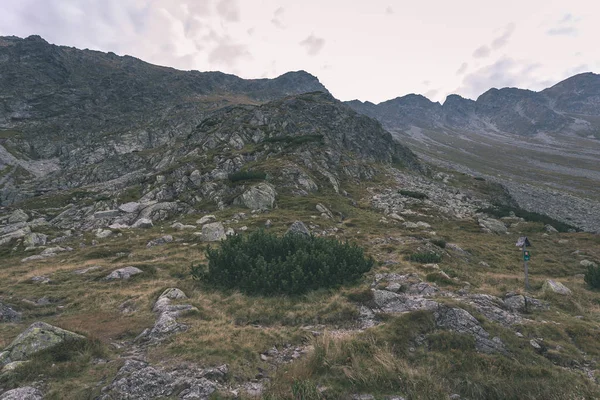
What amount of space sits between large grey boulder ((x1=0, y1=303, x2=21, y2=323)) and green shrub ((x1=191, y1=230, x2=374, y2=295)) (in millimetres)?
8458

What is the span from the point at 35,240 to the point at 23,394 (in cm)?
3616

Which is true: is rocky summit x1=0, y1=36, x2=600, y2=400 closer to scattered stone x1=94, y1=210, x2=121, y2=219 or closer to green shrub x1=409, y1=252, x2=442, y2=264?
green shrub x1=409, y1=252, x2=442, y2=264

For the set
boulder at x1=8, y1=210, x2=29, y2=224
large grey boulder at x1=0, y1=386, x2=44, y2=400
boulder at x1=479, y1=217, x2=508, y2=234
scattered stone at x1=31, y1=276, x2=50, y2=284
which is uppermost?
boulder at x1=8, y1=210, x2=29, y2=224

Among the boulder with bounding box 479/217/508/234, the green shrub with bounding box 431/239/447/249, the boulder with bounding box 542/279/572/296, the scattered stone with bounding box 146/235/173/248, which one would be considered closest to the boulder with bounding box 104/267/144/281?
the scattered stone with bounding box 146/235/173/248

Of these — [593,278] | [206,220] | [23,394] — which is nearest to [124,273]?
[23,394]

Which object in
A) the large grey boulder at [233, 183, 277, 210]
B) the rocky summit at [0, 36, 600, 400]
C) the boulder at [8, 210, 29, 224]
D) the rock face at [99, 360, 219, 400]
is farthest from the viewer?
the boulder at [8, 210, 29, 224]

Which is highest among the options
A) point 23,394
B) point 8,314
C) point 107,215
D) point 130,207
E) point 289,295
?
point 130,207

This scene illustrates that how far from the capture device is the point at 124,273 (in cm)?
2031

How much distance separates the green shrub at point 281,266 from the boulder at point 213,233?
33.7ft

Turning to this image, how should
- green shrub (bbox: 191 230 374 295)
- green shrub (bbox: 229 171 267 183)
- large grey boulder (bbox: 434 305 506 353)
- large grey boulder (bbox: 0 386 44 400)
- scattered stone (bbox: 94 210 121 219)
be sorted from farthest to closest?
green shrub (bbox: 229 171 267 183), scattered stone (bbox: 94 210 121 219), green shrub (bbox: 191 230 374 295), large grey boulder (bbox: 434 305 506 353), large grey boulder (bbox: 0 386 44 400)

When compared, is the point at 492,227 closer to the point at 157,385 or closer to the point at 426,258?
the point at 426,258

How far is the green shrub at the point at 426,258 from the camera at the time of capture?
21.2 metres

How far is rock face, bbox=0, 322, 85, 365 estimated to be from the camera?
9.16 metres

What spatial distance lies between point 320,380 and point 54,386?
7.43 meters
